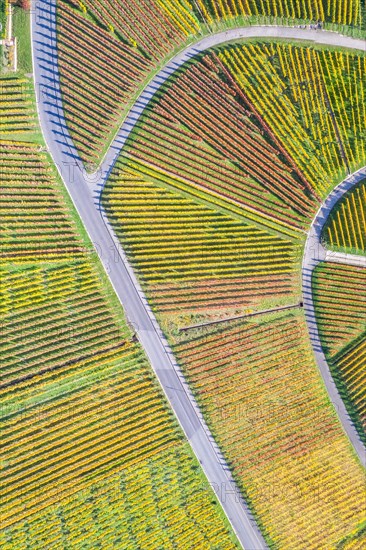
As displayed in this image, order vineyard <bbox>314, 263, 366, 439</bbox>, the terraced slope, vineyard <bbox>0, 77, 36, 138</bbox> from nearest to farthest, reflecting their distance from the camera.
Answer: vineyard <bbox>0, 77, 36, 138</bbox>, the terraced slope, vineyard <bbox>314, 263, 366, 439</bbox>

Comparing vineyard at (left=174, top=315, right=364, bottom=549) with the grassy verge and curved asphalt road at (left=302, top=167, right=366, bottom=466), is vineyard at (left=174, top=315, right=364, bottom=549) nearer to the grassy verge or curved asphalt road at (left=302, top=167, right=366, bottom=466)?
curved asphalt road at (left=302, top=167, right=366, bottom=466)

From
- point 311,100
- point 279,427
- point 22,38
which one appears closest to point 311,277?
point 279,427

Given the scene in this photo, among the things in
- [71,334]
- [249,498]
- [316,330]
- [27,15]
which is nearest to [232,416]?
[249,498]

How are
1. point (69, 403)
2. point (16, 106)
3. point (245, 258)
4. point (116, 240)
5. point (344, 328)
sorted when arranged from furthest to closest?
point (344, 328)
point (245, 258)
point (116, 240)
point (69, 403)
point (16, 106)

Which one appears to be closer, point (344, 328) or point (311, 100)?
point (311, 100)

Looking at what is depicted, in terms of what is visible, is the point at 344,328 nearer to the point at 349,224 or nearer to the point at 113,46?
the point at 349,224

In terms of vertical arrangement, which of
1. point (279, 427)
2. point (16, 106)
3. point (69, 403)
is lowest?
point (279, 427)

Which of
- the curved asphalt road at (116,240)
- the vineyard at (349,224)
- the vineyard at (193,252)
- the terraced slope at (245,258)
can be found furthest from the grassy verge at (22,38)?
the vineyard at (349,224)

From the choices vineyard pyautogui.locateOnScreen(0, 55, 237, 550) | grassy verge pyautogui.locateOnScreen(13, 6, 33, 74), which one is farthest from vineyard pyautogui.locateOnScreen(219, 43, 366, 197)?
vineyard pyautogui.locateOnScreen(0, 55, 237, 550)
